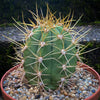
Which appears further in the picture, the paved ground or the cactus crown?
the paved ground

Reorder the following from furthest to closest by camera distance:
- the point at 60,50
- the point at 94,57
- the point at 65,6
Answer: the point at 94,57 < the point at 65,6 < the point at 60,50

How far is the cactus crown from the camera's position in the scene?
3.08 ft

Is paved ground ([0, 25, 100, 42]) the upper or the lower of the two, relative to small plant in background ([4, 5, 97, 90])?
lower

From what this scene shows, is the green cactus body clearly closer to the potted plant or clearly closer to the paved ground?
the potted plant

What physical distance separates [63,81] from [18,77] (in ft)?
1.33

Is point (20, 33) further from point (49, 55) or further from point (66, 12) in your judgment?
point (49, 55)

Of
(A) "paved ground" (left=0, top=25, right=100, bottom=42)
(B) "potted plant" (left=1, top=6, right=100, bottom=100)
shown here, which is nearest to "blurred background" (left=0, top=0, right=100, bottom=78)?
(A) "paved ground" (left=0, top=25, right=100, bottom=42)

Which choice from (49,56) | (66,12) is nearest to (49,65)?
(49,56)

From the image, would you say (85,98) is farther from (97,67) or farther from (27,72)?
(97,67)

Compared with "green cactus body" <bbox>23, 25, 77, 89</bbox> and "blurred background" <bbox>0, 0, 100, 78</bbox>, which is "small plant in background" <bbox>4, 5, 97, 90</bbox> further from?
"blurred background" <bbox>0, 0, 100, 78</bbox>

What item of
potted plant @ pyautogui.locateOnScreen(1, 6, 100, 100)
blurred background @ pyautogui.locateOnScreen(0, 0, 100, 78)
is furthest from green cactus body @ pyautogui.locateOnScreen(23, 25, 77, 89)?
blurred background @ pyautogui.locateOnScreen(0, 0, 100, 78)

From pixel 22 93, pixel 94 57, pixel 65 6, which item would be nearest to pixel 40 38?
pixel 22 93

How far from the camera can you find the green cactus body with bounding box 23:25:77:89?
36.9 inches

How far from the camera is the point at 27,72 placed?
3.34 feet
